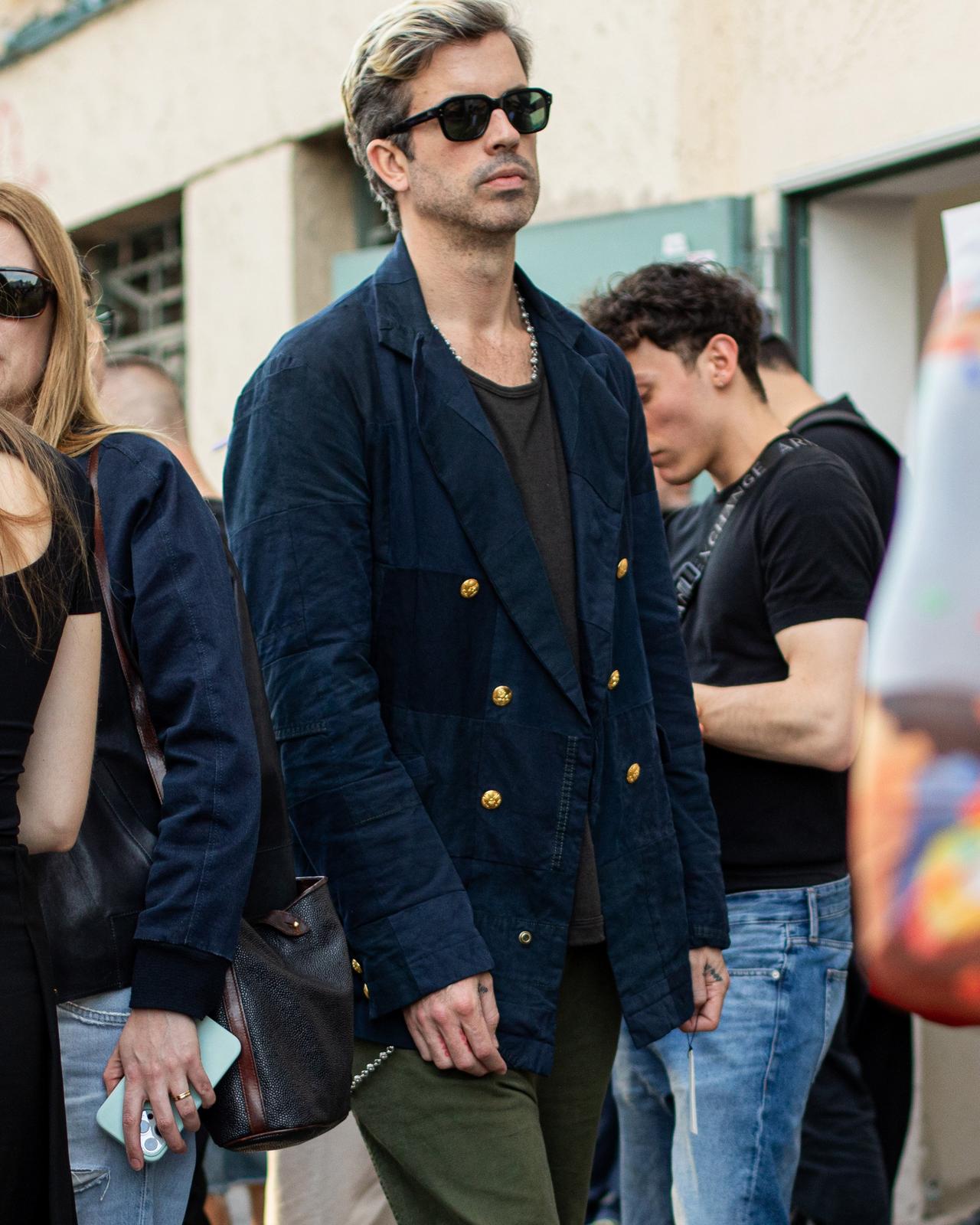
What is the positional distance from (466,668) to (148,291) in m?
6.14

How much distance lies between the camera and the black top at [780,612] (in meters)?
2.97

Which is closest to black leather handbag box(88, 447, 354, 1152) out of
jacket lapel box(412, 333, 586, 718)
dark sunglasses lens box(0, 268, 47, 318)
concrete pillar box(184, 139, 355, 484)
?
dark sunglasses lens box(0, 268, 47, 318)

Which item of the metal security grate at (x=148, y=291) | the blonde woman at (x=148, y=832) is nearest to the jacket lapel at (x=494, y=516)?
the blonde woman at (x=148, y=832)

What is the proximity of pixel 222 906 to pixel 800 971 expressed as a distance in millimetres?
1245

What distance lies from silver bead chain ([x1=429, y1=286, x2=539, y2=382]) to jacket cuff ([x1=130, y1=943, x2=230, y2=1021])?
960 mm

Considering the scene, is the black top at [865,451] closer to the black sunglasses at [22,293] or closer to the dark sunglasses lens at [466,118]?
the dark sunglasses lens at [466,118]

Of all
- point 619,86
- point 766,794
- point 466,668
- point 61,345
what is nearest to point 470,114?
point 61,345

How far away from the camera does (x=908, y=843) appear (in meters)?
0.91

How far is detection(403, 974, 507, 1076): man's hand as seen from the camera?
2.29 m

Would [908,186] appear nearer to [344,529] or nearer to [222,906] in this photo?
[344,529]

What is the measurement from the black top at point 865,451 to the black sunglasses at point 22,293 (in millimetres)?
2059

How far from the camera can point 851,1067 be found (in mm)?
4004

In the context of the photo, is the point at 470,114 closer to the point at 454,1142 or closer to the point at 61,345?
the point at 61,345

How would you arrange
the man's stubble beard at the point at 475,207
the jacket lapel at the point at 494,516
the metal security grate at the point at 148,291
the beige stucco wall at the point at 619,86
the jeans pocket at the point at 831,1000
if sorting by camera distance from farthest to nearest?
the metal security grate at the point at 148,291, the beige stucco wall at the point at 619,86, the jeans pocket at the point at 831,1000, the man's stubble beard at the point at 475,207, the jacket lapel at the point at 494,516
